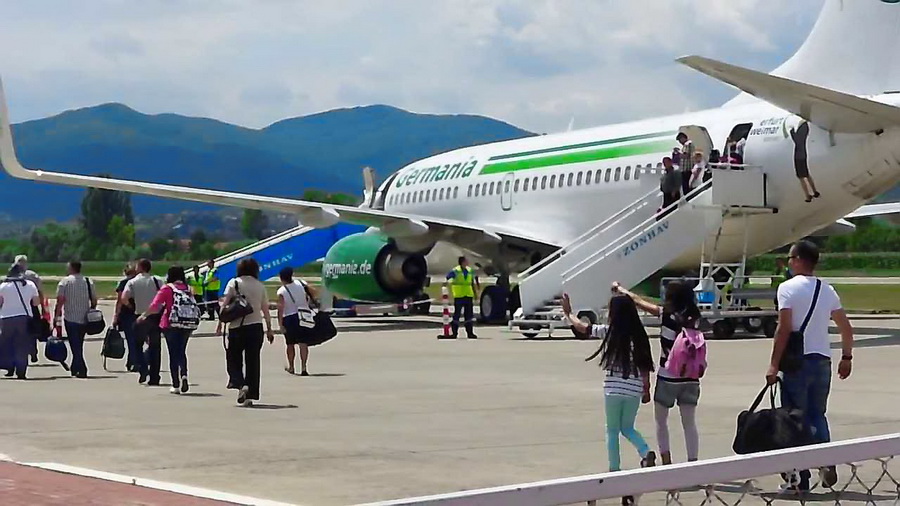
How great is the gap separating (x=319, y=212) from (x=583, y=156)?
5263 millimetres

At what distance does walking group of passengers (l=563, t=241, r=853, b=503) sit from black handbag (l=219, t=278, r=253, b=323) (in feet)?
20.2

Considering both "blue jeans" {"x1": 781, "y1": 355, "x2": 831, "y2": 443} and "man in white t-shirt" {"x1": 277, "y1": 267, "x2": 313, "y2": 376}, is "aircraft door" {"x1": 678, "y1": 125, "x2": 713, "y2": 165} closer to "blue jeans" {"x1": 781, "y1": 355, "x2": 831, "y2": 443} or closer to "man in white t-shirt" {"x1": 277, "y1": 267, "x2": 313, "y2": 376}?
"man in white t-shirt" {"x1": 277, "y1": 267, "x2": 313, "y2": 376}

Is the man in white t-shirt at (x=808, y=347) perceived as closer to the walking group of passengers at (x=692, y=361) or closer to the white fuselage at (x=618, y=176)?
the walking group of passengers at (x=692, y=361)

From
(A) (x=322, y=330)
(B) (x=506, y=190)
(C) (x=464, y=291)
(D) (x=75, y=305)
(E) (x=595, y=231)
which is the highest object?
(B) (x=506, y=190)

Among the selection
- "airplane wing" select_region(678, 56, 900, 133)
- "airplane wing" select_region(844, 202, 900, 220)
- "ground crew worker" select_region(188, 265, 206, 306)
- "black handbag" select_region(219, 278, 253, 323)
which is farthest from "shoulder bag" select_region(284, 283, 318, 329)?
"ground crew worker" select_region(188, 265, 206, 306)

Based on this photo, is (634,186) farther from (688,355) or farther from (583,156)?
(688,355)

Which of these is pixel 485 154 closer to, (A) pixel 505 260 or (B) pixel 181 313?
(A) pixel 505 260

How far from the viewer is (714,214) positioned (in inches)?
956

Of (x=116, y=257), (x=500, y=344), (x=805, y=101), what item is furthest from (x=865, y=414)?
(x=116, y=257)

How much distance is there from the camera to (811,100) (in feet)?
69.7

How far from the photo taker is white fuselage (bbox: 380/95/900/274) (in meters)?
22.8

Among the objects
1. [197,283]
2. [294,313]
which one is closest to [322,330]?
[294,313]

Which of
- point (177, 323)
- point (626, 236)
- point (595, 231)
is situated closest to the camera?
point (177, 323)

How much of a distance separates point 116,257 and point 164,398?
95782mm
